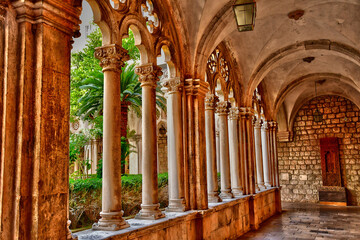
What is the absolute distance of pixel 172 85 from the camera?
16.3 feet

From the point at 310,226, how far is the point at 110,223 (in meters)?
5.74

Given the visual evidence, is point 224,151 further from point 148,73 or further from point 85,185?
point 148,73

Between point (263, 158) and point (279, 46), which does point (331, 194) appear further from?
point (279, 46)

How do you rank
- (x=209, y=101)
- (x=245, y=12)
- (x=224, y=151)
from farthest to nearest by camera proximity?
(x=224, y=151) → (x=209, y=101) → (x=245, y=12)

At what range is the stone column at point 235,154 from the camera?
23.8 ft

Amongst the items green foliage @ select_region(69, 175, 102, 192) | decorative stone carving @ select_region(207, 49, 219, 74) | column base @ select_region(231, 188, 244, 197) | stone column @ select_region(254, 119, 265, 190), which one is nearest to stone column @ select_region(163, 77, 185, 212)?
decorative stone carving @ select_region(207, 49, 219, 74)

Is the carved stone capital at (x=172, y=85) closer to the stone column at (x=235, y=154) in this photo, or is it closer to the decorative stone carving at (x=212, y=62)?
the decorative stone carving at (x=212, y=62)

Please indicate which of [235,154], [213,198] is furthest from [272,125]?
[213,198]

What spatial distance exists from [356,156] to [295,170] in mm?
2445

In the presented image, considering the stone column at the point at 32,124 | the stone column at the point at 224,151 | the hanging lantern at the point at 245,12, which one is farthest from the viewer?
the stone column at the point at 224,151

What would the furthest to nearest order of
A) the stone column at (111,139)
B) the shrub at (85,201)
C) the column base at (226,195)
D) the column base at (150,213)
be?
1. the column base at (226,195)
2. the shrub at (85,201)
3. the column base at (150,213)
4. the stone column at (111,139)

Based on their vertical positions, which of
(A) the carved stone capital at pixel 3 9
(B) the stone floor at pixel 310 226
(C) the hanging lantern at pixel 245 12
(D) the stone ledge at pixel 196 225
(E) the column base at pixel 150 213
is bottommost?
(B) the stone floor at pixel 310 226

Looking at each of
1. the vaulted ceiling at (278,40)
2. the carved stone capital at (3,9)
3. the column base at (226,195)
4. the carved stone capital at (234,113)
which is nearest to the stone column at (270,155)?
the vaulted ceiling at (278,40)

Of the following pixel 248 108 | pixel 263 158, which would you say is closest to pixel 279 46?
pixel 248 108
